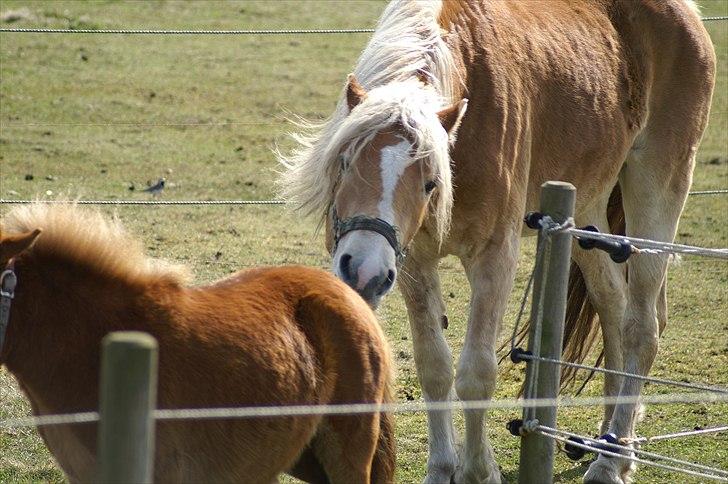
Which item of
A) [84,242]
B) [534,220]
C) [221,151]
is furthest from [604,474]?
[221,151]

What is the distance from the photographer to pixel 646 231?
18.0 feet

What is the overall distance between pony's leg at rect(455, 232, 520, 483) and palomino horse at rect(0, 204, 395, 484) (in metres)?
0.92

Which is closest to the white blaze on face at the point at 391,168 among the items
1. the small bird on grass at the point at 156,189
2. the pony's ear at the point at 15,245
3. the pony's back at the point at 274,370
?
the pony's back at the point at 274,370

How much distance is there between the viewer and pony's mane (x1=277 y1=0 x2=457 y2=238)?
414cm

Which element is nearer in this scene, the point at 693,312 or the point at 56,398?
the point at 56,398

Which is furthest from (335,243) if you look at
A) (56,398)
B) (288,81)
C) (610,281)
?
(288,81)

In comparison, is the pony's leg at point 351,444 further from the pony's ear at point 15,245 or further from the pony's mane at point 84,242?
the pony's ear at point 15,245

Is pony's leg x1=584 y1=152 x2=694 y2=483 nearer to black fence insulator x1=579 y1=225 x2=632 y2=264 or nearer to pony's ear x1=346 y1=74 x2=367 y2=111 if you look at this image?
black fence insulator x1=579 y1=225 x2=632 y2=264

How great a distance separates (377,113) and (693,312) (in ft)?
12.8

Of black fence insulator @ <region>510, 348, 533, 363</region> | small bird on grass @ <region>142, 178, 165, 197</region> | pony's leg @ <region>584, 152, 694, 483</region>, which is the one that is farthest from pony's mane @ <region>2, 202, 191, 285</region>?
small bird on grass @ <region>142, 178, 165, 197</region>

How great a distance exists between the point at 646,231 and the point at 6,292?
11.1 ft

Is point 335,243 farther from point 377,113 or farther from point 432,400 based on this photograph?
point 432,400

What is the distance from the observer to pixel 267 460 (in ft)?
11.0

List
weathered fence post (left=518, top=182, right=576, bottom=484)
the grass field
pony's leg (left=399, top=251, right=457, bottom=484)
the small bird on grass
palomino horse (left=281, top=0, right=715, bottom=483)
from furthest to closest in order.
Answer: the small bird on grass
the grass field
pony's leg (left=399, top=251, right=457, bottom=484)
palomino horse (left=281, top=0, right=715, bottom=483)
weathered fence post (left=518, top=182, right=576, bottom=484)
